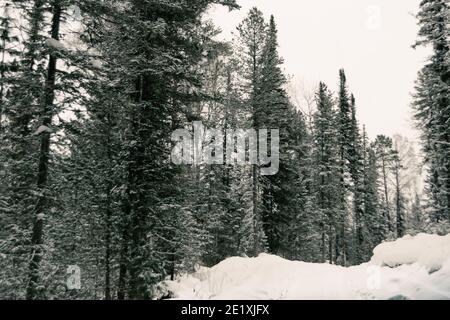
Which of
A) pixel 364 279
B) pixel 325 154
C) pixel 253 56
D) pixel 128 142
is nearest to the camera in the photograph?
pixel 364 279

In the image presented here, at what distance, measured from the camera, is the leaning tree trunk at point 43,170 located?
963 centimetres

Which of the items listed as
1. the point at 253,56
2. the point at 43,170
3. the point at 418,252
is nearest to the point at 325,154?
the point at 253,56

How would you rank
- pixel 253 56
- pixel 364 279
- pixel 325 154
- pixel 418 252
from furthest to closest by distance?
pixel 325 154, pixel 253 56, pixel 418 252, pixel 364 279

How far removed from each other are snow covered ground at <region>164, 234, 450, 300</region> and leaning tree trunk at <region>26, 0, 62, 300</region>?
3.70 metres

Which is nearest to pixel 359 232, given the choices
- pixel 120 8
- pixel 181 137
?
pixel 181 137

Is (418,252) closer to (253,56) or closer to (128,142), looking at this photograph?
(128,142)

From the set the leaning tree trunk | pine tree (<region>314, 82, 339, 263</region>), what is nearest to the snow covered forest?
the leaning tree trunk

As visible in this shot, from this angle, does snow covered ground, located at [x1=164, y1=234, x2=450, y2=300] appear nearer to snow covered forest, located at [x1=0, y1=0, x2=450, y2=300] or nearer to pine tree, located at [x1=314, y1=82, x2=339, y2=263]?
snow covered forest, located at [x1=0, y1=0, x2=450, y2=300]

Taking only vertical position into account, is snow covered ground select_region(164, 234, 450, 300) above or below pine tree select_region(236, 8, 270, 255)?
below

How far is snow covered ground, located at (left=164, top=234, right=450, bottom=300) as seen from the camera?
7.63 meters

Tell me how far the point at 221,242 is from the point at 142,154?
15.0 metres

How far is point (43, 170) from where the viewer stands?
10.7m

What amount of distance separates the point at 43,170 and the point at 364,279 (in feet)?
28.7

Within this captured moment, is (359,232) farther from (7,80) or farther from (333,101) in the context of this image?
(7,80)
